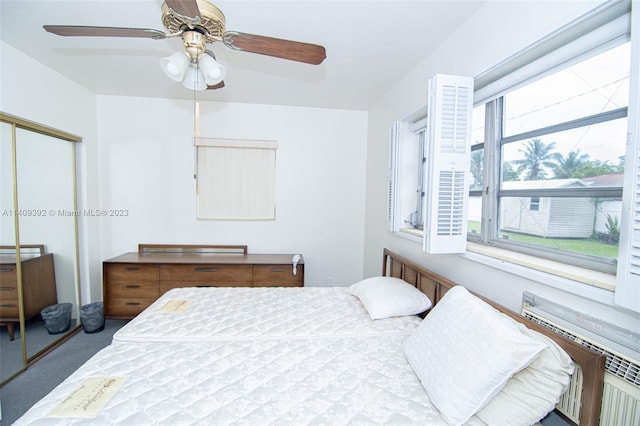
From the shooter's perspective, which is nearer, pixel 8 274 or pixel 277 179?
pixel 8 274

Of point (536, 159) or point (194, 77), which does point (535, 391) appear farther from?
point (194, 77)

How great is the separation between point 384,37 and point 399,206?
4.29 ft

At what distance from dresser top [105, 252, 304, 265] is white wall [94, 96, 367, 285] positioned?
6.3 inches

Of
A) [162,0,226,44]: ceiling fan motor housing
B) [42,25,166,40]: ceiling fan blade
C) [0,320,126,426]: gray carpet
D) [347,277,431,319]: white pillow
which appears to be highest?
[162,0,226,44]: ceiling fan motor housing

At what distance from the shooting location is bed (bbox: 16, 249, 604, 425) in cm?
93

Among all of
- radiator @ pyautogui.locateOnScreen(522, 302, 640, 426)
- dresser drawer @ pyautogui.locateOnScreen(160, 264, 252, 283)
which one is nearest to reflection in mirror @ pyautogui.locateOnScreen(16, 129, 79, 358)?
dresser drawer @ pyautogui.locateOnScreen(160, 264, 252, 283)

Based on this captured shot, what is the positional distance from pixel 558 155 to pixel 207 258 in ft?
9.98

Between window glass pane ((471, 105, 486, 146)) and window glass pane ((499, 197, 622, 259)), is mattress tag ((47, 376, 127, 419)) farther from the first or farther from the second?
window glass pane ((471, 105, 486, 146))

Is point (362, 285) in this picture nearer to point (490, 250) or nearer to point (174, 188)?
point (490, 250)

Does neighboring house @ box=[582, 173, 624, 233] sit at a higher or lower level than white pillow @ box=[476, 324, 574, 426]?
higher

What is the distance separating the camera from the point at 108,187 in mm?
3029

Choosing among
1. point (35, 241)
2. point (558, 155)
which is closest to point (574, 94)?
point (558, 155)

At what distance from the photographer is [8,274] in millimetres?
2082

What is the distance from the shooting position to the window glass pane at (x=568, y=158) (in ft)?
3.32
